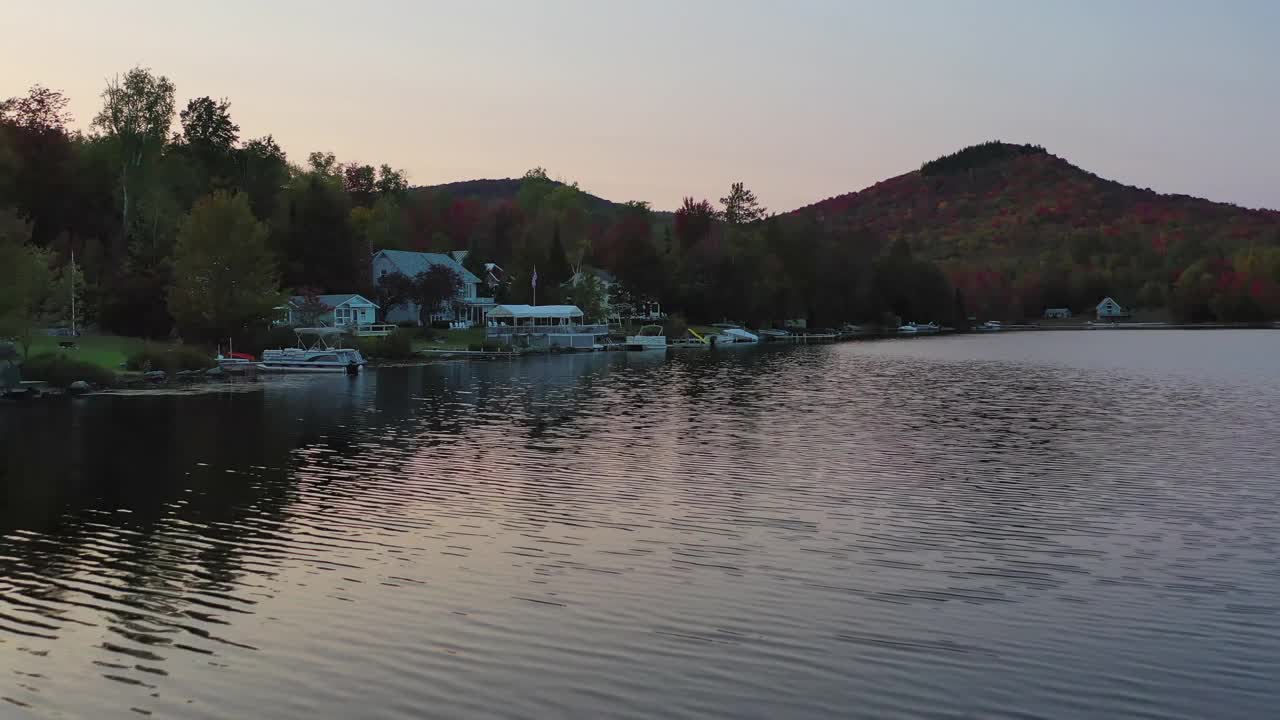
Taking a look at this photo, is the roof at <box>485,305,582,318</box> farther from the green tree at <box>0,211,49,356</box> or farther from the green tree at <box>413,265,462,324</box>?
the green tree at <box>0,211,49,356</box>

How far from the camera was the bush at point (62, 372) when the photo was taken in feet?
217

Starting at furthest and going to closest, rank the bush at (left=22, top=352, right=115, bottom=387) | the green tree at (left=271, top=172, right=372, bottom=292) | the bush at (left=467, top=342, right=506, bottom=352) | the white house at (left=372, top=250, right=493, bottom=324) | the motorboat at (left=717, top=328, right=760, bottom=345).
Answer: the motorboat at (left=717, top=328, right=760, bottom=345) < the white house at (left=372, top=250, right=493, bottom=324) < the green tree at (left=271, top=172, right=372, bottom=292) < the bush at (left=467, top=342, right=506, bottom=352) < the bush at (left=22, top=352, right=115, bottom=387)

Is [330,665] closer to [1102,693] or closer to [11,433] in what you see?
[1102,693]

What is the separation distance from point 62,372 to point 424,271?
2946 inches

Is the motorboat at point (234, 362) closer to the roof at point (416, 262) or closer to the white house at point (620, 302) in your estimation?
the roof at point (416, 262)

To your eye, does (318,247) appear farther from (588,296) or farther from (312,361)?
(312,361)

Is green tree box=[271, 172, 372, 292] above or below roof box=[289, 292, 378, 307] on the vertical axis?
above

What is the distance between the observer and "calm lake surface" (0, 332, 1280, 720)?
14.1 m

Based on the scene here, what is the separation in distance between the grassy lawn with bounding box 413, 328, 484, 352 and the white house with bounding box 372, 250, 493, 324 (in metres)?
4.87

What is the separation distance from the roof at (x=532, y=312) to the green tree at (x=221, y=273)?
37.9 metres

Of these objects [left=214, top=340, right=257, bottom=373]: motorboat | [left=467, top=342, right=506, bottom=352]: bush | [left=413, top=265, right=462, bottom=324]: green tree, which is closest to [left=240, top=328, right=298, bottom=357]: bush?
[left=214, top=340, right=257, bottom=373]: motorboat

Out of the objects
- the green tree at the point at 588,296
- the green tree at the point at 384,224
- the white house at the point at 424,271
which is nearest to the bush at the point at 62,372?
the white house at the point at 424,271

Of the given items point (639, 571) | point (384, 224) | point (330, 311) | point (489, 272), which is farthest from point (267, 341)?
point (384, 224)

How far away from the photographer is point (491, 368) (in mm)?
97875
